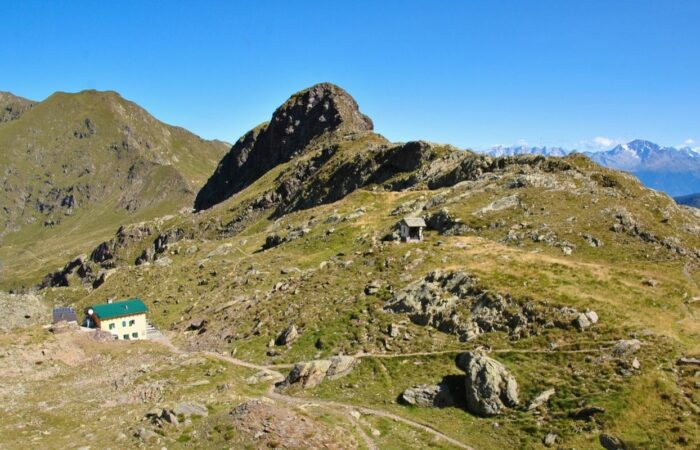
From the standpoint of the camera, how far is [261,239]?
125188 mm

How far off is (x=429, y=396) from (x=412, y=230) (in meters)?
39.3

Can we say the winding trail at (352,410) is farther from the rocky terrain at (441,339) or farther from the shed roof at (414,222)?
the shed roof at (414,222)

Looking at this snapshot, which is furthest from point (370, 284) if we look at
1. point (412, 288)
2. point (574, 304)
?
point (574, 304)

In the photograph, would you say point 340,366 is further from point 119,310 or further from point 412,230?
point 119,310

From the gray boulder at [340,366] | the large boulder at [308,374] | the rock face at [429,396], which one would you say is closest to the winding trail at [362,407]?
the gray boulder at [340,366]

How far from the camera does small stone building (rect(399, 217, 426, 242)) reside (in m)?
Answer: 78.9

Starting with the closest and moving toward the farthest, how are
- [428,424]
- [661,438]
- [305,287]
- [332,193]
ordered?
[661,438] → [428,424] → [305,287] → [332,193]

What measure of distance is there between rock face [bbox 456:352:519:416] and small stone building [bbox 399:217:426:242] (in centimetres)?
3739

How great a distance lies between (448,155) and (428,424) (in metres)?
102

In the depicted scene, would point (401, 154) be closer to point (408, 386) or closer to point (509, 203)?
point (509, 203)

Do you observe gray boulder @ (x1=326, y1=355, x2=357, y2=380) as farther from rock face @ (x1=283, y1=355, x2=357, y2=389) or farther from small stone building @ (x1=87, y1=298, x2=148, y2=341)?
small stone building @ (x1=87, y1=298, x2=148, y2=341)

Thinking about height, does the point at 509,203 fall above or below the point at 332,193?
below

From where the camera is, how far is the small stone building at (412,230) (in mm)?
78919

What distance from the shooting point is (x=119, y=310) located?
258 feet
